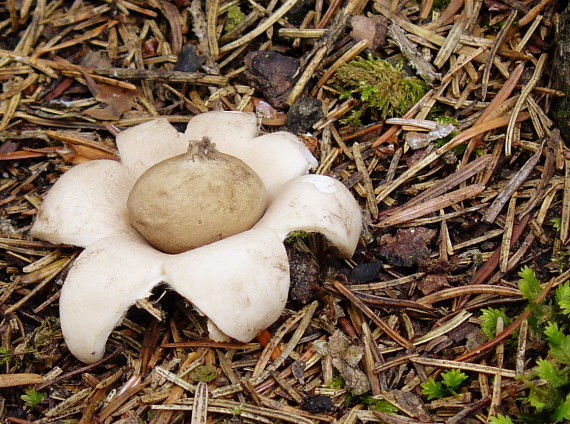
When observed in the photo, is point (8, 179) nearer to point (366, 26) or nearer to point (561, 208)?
point (366, 26)

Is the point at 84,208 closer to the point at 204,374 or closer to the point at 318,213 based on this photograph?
the point at 204,374

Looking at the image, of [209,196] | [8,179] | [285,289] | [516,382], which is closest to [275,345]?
[285,289]

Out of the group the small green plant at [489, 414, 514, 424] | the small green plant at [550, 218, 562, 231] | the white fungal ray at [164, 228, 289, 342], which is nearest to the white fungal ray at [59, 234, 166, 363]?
the white fungal ray at [164, 228, 289, 342]

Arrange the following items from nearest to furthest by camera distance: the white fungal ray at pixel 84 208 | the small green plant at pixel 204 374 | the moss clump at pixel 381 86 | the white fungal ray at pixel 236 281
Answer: the white fungal ray at pixel 236 281 < the small green plant at pixel 204 374 < the white fungal ray at pixel 84 208 < the moss clump at pixel 381 86

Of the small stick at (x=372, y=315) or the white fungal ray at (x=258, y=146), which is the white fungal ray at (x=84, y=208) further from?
the small stick at (x=372, y=315)

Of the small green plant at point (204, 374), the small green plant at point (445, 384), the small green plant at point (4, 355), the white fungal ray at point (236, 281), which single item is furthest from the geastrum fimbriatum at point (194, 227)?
the small green plant at point (445, 384)

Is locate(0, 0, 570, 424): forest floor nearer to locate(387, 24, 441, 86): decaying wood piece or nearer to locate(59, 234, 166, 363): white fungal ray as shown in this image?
locate(387, 24, 441, 86): decaying wood piece
